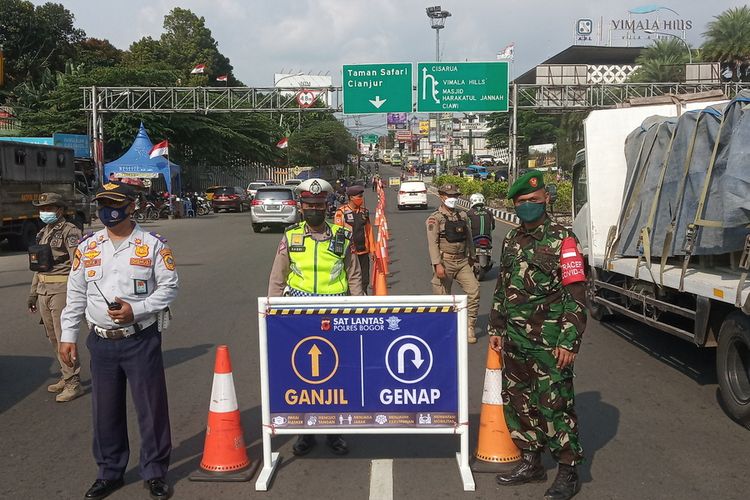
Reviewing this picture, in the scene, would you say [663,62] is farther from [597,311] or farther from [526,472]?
[526,472]

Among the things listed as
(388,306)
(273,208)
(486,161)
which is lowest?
(388,306)

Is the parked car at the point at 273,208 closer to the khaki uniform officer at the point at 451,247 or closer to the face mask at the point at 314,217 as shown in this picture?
the khaki uniform officer at the point at 451,247

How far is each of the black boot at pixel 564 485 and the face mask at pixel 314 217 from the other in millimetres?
2126

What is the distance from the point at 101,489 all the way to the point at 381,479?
1645mm

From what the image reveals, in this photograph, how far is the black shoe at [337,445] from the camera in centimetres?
487

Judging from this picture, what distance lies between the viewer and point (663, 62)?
46.0m

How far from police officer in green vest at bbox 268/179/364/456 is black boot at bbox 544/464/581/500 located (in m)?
1.44

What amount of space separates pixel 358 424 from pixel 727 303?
3.12 metres

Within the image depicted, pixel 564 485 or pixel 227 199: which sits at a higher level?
pixel 227 199

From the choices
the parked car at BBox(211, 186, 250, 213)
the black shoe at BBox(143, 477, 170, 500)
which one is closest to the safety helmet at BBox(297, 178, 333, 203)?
the black shoe at BBox(143, 477, 170, 500)

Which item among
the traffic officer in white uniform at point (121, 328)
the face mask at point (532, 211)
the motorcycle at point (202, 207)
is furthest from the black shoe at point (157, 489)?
the motorcycle at point (202, 207)

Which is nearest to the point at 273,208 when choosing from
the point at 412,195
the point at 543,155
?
the point at 412,195

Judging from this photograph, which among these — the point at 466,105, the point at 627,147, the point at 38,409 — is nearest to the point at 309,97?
the point at 466,105

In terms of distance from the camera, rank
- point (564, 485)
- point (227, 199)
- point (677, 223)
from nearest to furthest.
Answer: point (564, 485) → point (677, 223) → point (227, 199)
